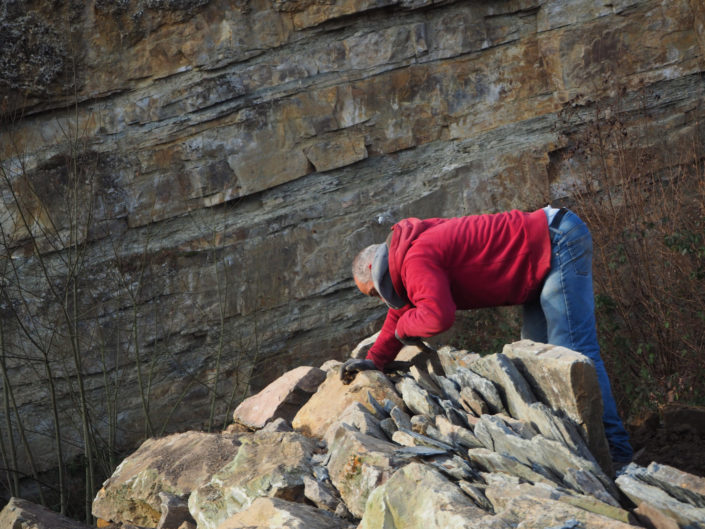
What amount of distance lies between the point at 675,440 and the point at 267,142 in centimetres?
550

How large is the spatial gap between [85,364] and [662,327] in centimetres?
571

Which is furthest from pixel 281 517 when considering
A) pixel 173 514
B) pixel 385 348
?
pixel 385 348

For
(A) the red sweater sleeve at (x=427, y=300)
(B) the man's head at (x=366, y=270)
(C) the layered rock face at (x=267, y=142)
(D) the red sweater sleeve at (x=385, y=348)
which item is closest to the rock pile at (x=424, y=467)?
(D) the red sweater sleeve at (x=385, y=348)

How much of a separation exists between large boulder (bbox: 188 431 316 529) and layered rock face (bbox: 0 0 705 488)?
14.5 feet

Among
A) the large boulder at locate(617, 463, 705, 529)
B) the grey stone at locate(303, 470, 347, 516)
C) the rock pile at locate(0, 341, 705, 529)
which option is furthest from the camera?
the grey stone at locate(303, 470, 347, 516)

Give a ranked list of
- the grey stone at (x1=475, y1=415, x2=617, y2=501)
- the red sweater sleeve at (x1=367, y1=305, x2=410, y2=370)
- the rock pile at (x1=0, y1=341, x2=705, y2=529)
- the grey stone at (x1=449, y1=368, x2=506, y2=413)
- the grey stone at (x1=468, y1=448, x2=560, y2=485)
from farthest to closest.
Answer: the red sweater sleeve at (x1=367, y1=305, x2=410, y2=370) < the grey stone at (x1=449, y1=368, x2=506, y2=413) < the grey stone at (x1=468, y1=448, x2=560, y2=485) < the grey stone at (x1=475, y1=415, x2=617, y2=501) < the rock pile at (x1=0, y1=341, x2=705, y2=529)

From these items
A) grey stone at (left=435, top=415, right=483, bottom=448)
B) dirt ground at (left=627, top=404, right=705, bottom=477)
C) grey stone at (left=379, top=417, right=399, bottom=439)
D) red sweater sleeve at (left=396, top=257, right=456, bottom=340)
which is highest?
red sweater sleeve at (left=396, top=257, right=456, bottom=340)

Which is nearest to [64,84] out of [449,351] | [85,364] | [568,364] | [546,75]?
[85,364]

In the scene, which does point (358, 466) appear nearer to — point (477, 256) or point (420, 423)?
point (420, 423)

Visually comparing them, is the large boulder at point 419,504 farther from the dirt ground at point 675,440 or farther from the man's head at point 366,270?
the dirt ground at point 675,440

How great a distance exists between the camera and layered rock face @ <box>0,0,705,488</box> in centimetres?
788

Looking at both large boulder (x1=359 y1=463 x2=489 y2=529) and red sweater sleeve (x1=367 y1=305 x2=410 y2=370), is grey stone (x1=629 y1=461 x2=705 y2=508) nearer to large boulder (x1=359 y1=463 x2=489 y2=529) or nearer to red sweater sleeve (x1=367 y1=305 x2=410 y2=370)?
large boulder (x1=359 y1=463 x2=489 y2=529)

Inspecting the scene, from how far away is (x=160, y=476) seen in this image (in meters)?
3.65

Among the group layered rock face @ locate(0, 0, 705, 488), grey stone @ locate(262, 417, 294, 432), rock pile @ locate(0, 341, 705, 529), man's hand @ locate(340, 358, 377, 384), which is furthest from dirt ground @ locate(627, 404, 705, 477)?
layered rock face @ locate(0, 0, 705, 488)
